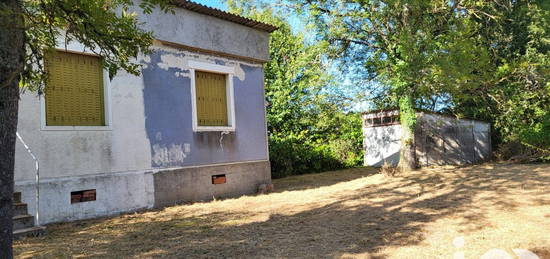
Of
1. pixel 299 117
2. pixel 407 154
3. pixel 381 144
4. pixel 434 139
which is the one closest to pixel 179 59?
pixel 407 154

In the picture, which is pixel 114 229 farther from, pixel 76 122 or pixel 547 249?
pixel 547 249

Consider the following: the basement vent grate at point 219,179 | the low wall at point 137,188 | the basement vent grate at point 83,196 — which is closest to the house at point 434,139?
the low wall at point 137,188

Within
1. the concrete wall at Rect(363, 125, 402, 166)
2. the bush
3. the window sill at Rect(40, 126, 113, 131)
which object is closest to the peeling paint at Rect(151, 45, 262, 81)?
the window sill at Rect(40, 126, 113, 131)

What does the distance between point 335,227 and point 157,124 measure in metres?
4.67

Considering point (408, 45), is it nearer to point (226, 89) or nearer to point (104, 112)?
point (226, 89)

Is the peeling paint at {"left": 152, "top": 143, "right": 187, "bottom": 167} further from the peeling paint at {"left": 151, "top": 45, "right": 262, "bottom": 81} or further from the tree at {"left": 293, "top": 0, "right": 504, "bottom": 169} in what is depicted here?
the tree at {"left": 293, "top": 0, "right": 504, "bottom": 169}

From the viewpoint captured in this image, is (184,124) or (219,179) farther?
A: (219,179)

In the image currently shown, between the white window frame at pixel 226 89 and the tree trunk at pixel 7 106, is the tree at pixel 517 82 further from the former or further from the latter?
the tree trunk at pixel 7 106

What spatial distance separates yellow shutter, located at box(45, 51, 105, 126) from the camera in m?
7.09

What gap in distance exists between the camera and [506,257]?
4301 mm

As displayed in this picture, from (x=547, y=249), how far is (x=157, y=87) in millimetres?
7487

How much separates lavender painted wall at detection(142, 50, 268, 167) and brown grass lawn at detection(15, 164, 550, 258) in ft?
4.12

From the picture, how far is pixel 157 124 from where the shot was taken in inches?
337

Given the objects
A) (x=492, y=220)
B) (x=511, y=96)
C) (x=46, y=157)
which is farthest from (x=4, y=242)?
(x=511, y=96)
